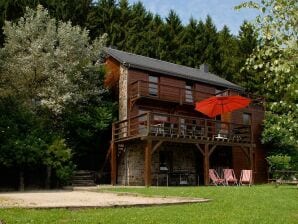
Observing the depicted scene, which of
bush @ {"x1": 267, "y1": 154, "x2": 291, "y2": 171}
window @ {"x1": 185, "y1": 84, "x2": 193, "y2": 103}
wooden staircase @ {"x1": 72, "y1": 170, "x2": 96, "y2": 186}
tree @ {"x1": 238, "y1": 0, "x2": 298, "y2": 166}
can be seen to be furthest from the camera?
window @ {"x1": 185, "y1": 84, "x2": 193, "y2": 103}

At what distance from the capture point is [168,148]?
27.5 meters

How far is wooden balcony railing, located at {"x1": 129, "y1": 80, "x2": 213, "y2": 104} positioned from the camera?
26.8m

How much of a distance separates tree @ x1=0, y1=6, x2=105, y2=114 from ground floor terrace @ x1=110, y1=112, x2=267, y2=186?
10.9ft

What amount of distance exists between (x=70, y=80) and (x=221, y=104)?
8.54 m

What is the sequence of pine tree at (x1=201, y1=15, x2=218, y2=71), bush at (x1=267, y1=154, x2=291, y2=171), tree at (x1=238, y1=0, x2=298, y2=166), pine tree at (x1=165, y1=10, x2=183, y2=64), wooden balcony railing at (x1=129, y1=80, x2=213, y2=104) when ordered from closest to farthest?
tree at (x1=238, y1=0, x2=298, y2=166) → wooden balcony railing at (x1=129, y1=80, x2=213, y2=104) → bush at (x1=267, y1=154, x2=291, y2=171) → pine tree at (x1=165, y1=10, x2=183, y2=64) → pine tree at (x1=201, y1=15, x2=218, y2=71)

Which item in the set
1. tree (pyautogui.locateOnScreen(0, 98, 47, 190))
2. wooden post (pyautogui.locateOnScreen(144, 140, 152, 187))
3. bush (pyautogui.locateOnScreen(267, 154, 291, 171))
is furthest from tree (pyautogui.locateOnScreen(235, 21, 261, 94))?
tree (pyautogui.locateOnScreen(0, 98, 47, 190))

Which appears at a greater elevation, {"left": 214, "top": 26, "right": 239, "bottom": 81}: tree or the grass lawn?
{"left": 214, "top": 26, "right": 239, "bottom": 81}: tree

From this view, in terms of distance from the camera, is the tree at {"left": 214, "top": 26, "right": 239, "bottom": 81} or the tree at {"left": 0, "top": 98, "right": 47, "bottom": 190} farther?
the tree at {"left": 214, "top": 26, "right": 239, "bottom": 81}

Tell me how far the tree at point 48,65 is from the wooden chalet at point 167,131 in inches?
83.1

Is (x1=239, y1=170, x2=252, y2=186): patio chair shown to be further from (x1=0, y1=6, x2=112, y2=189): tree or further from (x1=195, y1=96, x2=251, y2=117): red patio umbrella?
(x1=0, y1=6, x2=112, y2=189): tree

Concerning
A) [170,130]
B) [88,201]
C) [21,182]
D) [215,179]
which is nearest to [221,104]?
[170,130]

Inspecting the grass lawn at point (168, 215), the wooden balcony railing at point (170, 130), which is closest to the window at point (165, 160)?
the wooden balcony railing at point (170, 130)

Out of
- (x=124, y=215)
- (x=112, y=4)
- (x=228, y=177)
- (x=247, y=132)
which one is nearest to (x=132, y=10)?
(x=112, y=4)

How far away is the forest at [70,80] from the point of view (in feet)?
27.9
